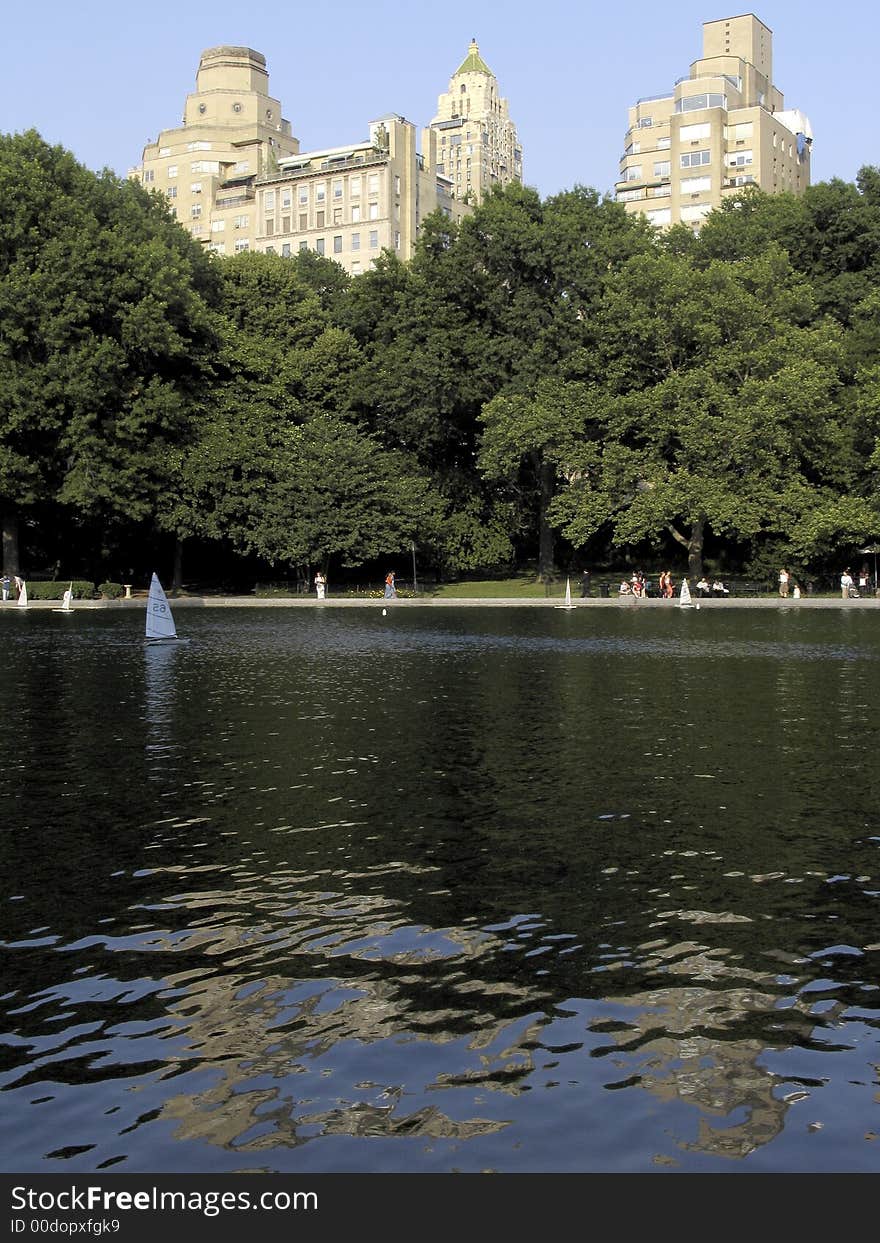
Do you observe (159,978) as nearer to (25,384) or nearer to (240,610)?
(240,610)

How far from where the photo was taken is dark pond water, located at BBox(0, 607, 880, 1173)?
6289 mm

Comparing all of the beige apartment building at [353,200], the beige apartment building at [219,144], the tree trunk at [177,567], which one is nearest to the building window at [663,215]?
the beige apartment building at [353,200]

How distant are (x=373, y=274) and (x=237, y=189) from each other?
309 ft

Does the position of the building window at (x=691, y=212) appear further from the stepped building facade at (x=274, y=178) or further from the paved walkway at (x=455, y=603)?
the paved walkway at (x=455, y=603)

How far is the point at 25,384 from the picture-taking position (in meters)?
63.5

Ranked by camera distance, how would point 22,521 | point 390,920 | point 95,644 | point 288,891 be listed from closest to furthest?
1. point 390,920
2. point 288,891
3. point 95,644
4. point 22,521

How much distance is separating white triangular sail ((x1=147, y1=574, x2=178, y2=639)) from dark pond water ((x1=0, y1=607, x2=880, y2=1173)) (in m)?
18.3

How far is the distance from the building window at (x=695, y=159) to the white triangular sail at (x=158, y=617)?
5256 inches

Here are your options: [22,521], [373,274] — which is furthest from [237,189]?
[22,521]

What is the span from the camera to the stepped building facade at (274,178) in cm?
15375

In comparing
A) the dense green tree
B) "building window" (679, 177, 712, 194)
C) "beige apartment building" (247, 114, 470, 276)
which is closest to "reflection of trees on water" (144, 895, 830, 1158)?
the dense green tree

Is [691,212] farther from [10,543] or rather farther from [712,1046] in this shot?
[712,1046]

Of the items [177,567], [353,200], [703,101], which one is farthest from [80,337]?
[703,101]

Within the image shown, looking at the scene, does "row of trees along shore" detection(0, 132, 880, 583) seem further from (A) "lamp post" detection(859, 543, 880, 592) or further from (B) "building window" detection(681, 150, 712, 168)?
(B) "building window" detection(681, 150, 712, 168)
